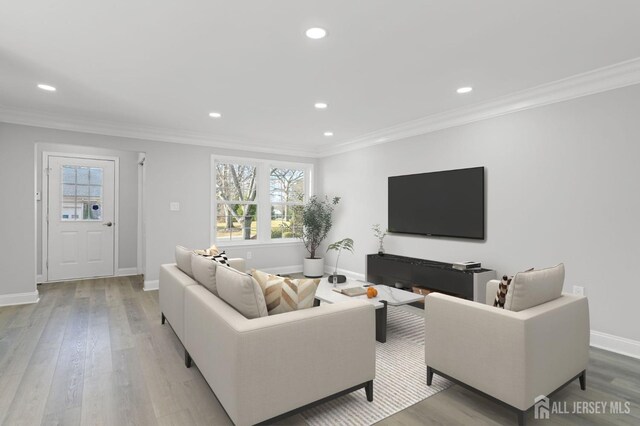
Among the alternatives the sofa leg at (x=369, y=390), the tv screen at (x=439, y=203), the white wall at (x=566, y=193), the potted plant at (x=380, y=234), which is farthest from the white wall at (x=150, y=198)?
the sofa leg at (x=369, y=390)

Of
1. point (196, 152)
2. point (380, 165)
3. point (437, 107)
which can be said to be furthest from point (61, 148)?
point (437, 107)

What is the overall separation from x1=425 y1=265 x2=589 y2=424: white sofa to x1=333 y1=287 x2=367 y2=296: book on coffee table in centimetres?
118

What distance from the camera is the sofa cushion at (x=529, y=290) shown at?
1986 mm

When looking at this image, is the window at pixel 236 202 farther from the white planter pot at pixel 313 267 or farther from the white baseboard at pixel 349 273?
the white baseboard at pixel 349 273

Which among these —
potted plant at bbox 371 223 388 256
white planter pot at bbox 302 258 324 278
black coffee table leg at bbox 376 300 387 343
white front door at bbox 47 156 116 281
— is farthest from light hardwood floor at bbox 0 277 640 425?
white planter pot at bbox 302 258 324 278

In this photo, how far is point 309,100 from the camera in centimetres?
382

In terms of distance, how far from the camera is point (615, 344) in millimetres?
2945

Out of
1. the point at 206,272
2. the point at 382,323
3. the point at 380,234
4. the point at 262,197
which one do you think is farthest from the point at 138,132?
the point at 382,323

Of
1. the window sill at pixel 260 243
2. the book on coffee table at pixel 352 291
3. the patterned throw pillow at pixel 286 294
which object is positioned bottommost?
the book on coffee table at pixel 352 291

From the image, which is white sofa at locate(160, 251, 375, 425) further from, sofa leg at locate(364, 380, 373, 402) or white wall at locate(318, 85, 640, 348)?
white wall at locate(318, 85, 640, 348)

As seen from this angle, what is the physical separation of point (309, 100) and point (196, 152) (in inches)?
101

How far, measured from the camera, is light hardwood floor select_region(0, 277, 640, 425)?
78.1 inches

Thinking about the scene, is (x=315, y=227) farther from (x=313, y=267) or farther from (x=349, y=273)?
(x=349, y=273)

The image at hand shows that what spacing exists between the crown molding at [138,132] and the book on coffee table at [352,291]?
11.1 ft
